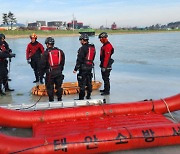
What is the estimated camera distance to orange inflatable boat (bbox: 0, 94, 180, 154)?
10.8 feet

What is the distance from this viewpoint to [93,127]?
3939mm

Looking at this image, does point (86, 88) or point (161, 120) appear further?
point (86, 88)

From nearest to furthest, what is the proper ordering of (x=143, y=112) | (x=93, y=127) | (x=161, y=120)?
(x=93, y=127) → (x=161, y=120) → (x=143, y=112)

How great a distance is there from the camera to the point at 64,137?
337cm

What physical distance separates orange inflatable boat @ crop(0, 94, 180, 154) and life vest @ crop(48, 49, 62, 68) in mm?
1128

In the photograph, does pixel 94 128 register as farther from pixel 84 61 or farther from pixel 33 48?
pixel 33 48

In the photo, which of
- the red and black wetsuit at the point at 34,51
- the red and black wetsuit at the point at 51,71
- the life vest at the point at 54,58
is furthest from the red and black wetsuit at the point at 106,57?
the red and black wetsuit at the point at 34,51

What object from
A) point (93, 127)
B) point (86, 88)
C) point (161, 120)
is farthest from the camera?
point (86, 88)

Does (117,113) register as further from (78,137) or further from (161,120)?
(78,137)

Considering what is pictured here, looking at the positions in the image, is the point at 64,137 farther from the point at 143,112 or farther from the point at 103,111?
the point at 143,112

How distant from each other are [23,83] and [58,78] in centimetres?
281

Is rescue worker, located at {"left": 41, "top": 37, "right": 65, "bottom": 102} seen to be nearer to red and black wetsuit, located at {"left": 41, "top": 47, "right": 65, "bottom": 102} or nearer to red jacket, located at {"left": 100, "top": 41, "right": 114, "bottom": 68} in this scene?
red and black wetsuit, located at {"left": 41, "top": 47, "right": 65, "bottom": 102}

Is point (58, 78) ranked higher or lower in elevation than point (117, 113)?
higher

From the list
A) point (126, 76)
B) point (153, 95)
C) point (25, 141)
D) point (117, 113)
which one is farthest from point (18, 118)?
point (126, 76)
